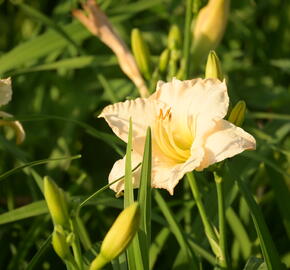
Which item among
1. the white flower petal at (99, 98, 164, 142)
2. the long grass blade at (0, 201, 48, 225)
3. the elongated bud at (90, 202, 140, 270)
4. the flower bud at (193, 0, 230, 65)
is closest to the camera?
the elongated bud at (90, 202, 140, 270)

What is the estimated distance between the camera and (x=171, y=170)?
924 mm

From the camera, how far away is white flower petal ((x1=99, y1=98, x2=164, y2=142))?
0.99 m

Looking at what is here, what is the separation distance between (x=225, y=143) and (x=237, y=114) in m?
0.11

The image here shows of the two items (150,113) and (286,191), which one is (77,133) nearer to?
(286,191)

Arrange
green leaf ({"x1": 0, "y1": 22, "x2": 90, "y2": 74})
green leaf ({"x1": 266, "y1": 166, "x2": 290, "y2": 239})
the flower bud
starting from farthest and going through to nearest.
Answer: green leaf ({"x1": 0, "y1": 22, "x2": 90, "y2": 74})
the flower bud
green leaf ({"x1": 266, "y1": 166, "x2": 290, "y2": 239})

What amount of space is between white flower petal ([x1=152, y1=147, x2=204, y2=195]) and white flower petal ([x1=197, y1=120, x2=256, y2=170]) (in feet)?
0.05

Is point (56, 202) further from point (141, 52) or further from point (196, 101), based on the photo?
point (141, 52)

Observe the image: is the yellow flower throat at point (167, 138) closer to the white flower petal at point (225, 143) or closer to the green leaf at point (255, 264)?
the white flower petal at point (225, 143)

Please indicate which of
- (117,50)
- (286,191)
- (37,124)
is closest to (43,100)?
(37,124)

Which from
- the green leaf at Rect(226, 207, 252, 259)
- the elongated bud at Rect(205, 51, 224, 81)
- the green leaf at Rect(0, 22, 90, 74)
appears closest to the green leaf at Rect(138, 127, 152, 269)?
the elongated bud at Rect(205, 51, 224, 81)

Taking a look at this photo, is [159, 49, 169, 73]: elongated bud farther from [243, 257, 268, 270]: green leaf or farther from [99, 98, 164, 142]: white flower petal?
[243, 257, 268, 270]: green leaf

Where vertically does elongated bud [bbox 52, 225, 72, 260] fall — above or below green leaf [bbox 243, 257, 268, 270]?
above

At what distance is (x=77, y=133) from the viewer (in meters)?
1.76

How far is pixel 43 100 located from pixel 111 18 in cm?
31
